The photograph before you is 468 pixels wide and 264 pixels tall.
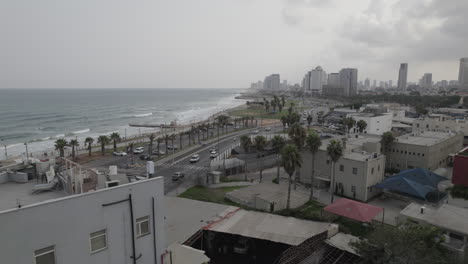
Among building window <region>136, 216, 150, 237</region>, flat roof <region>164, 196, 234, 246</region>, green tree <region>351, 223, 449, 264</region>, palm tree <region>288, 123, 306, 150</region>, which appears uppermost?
building window <region>136, 216, 150, 237</region>

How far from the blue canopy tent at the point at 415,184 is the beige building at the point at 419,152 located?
6.00 m

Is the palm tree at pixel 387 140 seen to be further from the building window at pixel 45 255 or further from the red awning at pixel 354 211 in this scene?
the building window at pixel 45 255

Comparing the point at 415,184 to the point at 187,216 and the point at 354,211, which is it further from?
the point at 187,216

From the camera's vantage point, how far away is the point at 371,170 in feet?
A: 115

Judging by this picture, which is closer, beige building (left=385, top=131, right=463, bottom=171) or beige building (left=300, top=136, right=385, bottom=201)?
beige building (left=300, top=136, right=385, bottom=201)

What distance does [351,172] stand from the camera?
35781 mm

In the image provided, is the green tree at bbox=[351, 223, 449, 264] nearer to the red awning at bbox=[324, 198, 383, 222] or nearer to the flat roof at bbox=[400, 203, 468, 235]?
the flat roof at bbox=[400, 203, 468, 235]

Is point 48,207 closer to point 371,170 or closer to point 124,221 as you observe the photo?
point 124,221

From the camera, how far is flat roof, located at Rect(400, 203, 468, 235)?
22234 mm

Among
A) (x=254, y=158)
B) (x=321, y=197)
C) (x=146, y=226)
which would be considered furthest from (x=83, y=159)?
(x=146, y=226)

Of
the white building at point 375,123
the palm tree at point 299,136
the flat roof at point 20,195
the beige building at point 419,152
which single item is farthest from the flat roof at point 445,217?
the white building at point 375,123

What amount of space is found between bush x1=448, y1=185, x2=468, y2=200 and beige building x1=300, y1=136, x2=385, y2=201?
24.4 feet

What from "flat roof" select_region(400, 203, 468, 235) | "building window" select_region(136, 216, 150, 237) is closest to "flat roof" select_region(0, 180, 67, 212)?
"building window" select_region(136, 216, 150, 237)

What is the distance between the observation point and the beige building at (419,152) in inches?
1716
